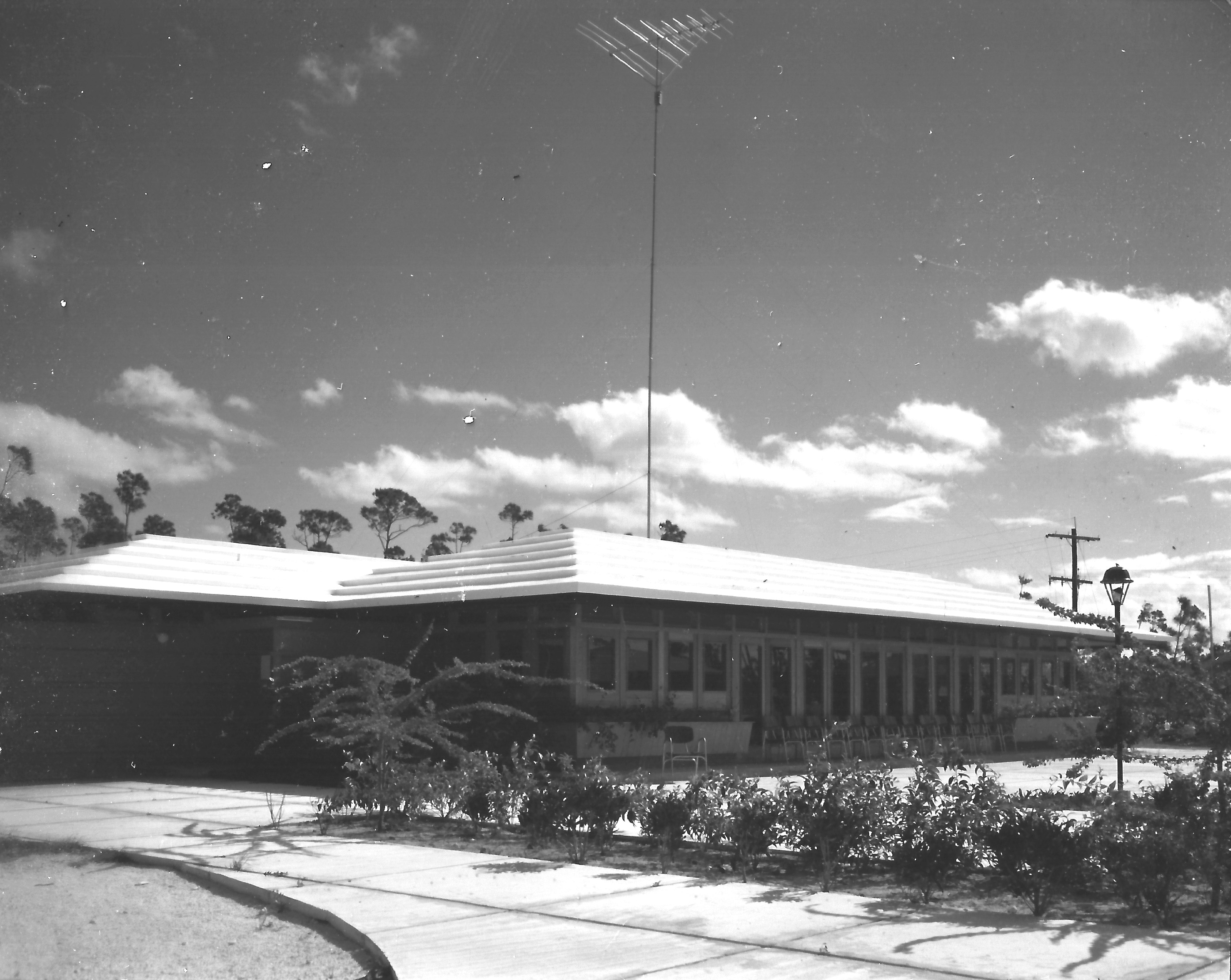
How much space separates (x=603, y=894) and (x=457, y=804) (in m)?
4.58

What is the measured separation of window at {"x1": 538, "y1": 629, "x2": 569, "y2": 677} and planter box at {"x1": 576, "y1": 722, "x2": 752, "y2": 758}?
1299 mm

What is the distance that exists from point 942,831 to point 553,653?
45.5ft

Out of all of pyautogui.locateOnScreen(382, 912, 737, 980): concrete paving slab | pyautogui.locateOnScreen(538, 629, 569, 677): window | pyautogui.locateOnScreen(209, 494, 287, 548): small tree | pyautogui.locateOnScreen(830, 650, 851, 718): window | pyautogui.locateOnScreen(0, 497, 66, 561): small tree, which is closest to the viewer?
pyautogui.locateOnScreen(382, 912, 737, 980): concrete paving slab

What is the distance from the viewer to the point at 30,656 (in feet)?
71.6

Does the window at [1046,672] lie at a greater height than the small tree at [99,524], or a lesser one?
A: lesser

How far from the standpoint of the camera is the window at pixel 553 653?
22344 mm

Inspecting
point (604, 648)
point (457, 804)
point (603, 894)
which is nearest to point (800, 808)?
point (603, 894)

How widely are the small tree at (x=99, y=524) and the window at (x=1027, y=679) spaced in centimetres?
2447

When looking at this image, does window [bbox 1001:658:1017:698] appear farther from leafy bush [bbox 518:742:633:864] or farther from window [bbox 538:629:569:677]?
leafy bush [bbox 518:742:633:864]

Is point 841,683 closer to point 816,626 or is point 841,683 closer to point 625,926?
point 816,626

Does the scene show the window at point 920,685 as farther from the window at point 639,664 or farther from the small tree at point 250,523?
the small tree at point 250,523

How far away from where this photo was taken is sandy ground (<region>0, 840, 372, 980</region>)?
23.9 ft

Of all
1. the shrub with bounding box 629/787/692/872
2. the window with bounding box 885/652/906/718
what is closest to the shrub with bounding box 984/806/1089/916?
the shrub with bounding box 629/787/692/872

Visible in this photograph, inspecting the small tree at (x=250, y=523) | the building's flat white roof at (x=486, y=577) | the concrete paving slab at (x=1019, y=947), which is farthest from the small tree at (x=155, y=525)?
the concrete paving slab at (x=1019, y=947)
